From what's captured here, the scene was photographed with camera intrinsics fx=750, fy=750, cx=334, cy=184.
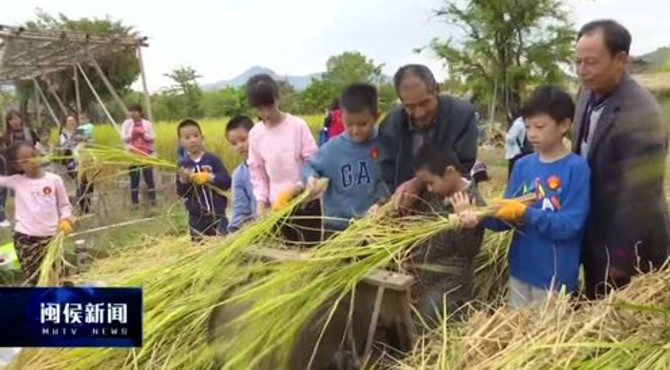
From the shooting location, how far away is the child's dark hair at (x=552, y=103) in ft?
7.43

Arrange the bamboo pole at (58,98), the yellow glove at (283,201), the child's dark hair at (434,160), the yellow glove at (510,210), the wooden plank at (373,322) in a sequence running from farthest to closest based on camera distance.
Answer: the bamboo pole at (58,98)
the yellow glove at (283,201)
the child's dark hair at (434,160)
the yellow glove at (510,210)
the wooden plank at (373,322)

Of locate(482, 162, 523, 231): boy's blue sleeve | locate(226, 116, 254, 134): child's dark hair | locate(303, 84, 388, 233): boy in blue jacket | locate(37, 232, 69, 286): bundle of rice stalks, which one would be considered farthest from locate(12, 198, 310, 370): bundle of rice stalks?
locate(226, 116, 254, 134): child's dark hair

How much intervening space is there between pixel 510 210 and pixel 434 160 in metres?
0.28

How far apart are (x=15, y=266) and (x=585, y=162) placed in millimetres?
3829

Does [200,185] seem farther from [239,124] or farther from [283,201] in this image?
[283,201]

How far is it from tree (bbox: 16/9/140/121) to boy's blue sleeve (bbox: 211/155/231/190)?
2.72 m

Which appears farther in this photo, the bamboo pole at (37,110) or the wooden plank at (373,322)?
the bamboo pole at (37,110)

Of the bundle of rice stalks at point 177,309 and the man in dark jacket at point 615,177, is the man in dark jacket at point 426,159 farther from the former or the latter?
the bundle of rice stalks at point 177,309

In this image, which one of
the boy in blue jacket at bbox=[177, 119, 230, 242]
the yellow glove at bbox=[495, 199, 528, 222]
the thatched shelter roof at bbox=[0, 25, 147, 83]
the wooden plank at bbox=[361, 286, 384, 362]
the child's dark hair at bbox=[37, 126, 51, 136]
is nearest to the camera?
the wooden plank at bbox=[361, 286, 384, 362]

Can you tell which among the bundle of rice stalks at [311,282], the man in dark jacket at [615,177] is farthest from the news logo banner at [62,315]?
the man in dark jacket at [615,177]

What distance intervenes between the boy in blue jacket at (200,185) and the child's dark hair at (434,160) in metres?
2.07

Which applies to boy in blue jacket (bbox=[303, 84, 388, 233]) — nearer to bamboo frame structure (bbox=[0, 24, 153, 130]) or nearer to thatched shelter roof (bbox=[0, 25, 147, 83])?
bamboo frame structure (bbox=[0, 24, 153, 130])

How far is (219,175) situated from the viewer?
14.1 ft

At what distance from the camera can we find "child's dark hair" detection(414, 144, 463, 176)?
222 centimetres
